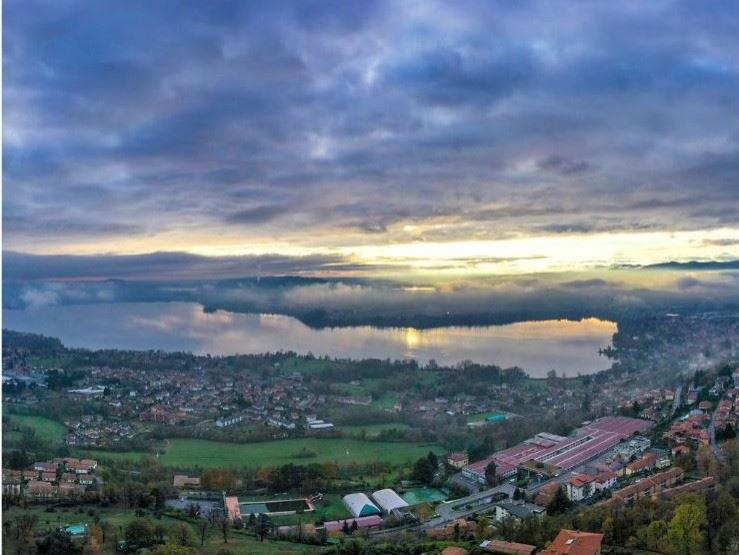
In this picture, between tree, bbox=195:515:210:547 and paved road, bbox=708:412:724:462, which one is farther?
paved road, bbox=708:412:724:462

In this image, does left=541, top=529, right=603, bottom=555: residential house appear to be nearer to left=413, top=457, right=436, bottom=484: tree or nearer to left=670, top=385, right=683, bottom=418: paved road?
left=413, top=457, right=436, bottom=484: tree

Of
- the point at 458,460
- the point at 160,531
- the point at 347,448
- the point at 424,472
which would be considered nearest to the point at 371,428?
the point at 347,448

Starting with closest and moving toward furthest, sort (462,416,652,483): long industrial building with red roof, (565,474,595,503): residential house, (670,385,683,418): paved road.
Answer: (565,474,595,503): residential house, (462,416,652,483): long industrial building with red roof, (670,385,683,418): paved road

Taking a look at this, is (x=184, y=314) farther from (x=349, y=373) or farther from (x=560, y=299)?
(x=560, y=299)

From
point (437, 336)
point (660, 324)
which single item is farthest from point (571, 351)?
point (437, 336)

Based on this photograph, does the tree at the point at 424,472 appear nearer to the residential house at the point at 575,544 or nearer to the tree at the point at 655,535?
the residential house at the point at 575,544

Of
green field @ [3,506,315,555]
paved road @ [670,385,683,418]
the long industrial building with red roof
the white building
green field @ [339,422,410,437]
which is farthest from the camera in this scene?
green field @ [339,422,410,437]

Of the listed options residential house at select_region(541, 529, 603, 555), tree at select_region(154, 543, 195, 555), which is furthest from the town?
tree at select_region(154, 543, 195, 555)
